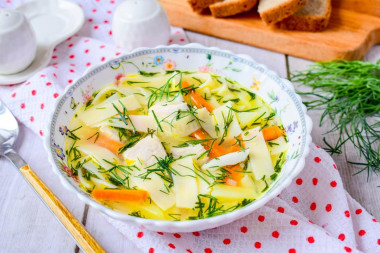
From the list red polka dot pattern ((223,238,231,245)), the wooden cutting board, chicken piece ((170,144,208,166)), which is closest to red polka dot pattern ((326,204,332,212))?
red polka dot pattern ((223,238,231,245))

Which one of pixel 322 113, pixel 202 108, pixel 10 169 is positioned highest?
pixel 202 108

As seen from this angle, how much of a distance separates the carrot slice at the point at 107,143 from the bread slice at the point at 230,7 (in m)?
1.80

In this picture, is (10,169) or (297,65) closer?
(10,169)

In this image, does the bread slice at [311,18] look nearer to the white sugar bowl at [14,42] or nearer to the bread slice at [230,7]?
the bread slice at [230,7]

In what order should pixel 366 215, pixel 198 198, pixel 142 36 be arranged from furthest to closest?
pixel 142 36, pixel 366 215, pixel 198 198

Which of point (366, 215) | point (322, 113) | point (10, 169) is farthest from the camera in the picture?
point (322, 113)

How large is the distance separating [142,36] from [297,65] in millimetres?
1212

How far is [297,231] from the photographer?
7.29ft

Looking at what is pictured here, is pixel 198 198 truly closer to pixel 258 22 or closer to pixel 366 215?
pixel 366 215

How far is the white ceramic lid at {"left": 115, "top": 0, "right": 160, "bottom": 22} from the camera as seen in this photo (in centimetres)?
344

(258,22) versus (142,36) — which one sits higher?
(142,36)

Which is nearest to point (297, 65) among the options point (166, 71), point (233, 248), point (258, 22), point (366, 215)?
point (258, 22)

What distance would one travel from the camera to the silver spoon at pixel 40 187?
218cm

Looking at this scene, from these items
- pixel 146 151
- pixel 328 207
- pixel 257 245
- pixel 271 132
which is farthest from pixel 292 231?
pixel 146 151
